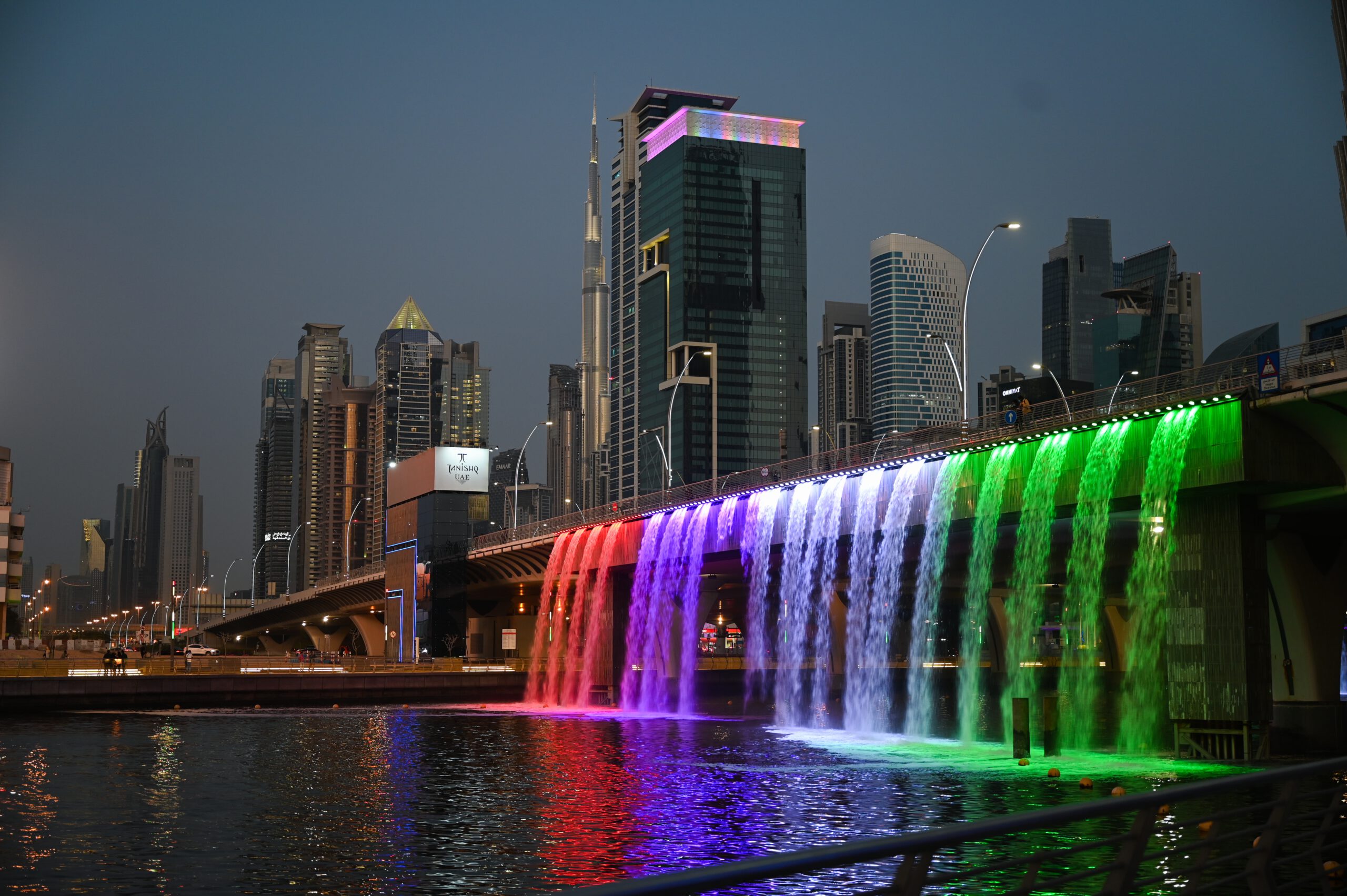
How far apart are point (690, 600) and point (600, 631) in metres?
9.34

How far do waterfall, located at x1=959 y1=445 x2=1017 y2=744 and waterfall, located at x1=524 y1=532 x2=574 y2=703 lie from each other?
39.3 meters

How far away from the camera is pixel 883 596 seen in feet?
208

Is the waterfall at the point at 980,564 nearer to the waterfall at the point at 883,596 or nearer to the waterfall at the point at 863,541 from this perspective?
the waterfall at the point at 883,596

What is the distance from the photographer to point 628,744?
52.9 m

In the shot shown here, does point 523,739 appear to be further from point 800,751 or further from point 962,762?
point 962,762

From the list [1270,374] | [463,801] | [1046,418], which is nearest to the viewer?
[463,801]

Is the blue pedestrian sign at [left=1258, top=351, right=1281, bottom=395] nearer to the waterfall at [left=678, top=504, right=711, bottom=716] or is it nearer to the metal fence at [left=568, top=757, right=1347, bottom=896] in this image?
the metal fence at [left=568, top=757, right=1347, bottom=896]

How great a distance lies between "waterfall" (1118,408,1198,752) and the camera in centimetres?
4319

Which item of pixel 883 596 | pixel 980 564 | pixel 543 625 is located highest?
pixel 980 564

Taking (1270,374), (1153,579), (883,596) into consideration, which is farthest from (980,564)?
(1270,374)

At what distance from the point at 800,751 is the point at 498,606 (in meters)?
98.8

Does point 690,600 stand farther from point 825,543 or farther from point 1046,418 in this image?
point 1046,418

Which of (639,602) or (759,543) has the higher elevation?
(759,543)

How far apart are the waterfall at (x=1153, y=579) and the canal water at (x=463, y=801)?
9.15ft
